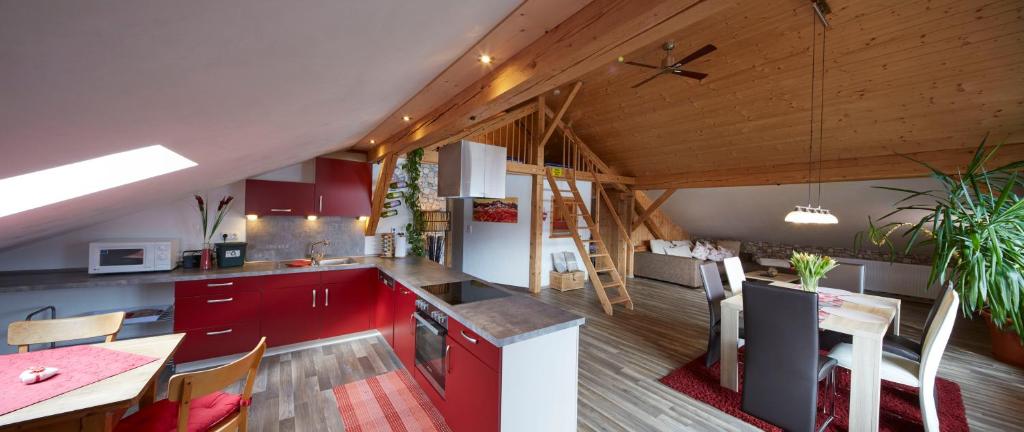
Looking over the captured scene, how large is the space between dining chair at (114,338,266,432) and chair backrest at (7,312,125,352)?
605 mm

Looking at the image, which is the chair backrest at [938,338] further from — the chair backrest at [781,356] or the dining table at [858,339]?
the chair backrest at [781,356]

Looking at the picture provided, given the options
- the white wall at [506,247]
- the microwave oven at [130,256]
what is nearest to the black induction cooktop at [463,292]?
the microwave oven at [130,256]

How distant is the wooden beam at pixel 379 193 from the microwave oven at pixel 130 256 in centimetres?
166

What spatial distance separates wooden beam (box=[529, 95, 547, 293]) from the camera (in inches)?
235

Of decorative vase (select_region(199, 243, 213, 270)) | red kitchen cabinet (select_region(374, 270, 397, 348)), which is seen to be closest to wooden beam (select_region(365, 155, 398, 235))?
red kitchen cabinet (select_region(374, 270, 397, 348))

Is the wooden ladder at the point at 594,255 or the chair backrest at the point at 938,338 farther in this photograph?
the wooden ladder at the point at 594,255

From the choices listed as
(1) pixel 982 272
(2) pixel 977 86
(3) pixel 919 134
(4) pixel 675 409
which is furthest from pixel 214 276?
(3) pixel 919 134

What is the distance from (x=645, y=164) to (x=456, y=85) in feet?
18.3

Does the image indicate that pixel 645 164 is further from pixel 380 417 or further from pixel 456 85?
pixel 380 417

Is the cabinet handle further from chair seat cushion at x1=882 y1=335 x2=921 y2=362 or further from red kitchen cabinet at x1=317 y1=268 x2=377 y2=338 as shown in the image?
chair seat cushion at x1=882 y1=335 x2=921 y2=362

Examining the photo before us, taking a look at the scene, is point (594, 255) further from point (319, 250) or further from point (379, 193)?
point (319, 250)

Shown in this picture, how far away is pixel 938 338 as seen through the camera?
2.06m

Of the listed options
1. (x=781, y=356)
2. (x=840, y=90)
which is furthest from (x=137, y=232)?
(x=840, y=90)

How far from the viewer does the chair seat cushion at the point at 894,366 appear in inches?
87.0
